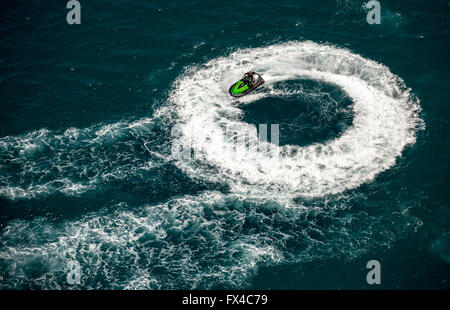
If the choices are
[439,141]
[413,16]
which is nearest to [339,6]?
[413,16]

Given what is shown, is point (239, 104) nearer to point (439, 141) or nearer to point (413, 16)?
point (439, 141)

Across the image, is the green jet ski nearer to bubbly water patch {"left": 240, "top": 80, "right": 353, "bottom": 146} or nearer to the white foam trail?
the white foam trail

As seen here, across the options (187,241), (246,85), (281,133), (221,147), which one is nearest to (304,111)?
(281,133)

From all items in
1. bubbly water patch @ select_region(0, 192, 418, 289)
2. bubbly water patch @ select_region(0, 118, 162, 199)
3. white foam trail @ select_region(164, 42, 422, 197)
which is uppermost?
white foam trail @ select_region(164, 42, 422, 197)

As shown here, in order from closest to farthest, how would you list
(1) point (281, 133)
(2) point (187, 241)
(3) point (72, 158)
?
(2) point (187, 241)
(3) point (72, 158)
(1) point (281, 133)

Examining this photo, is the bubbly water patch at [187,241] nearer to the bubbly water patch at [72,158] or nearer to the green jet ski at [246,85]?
the bubbly water patch at [72,158]

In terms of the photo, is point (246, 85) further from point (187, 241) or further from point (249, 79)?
point (187, 241)

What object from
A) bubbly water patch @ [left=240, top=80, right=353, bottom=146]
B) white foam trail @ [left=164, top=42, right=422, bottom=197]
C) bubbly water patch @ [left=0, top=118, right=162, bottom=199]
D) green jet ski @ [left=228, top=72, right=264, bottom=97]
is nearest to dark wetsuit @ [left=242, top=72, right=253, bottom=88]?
green jet ski @ [left=228, top=72, right=264, bottom=97]
